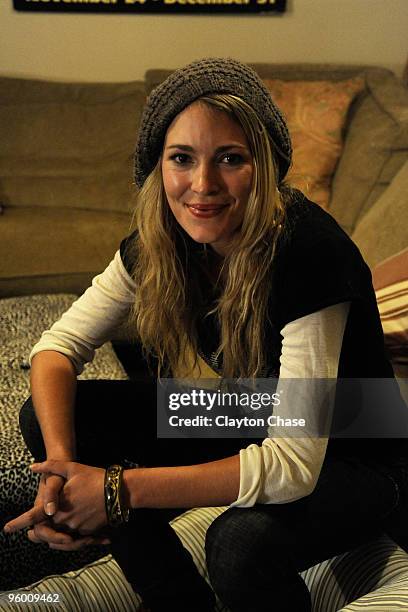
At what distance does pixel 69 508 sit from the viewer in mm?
1089

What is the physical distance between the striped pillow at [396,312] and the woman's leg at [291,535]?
1.19 feet

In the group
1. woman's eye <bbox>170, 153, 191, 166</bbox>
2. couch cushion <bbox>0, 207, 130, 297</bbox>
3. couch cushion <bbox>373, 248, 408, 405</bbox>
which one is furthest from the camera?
couch cushion <bbox>0, 207, 130, 297</bbox>

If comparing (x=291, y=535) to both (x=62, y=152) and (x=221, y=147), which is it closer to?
(x=221, y=147)

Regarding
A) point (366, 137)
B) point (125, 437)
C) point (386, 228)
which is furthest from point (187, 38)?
point (125, 437)

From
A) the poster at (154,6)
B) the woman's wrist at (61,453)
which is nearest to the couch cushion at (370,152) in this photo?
the poster at (154,6)

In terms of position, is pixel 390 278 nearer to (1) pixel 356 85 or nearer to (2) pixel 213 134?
(2) pixel 213 134

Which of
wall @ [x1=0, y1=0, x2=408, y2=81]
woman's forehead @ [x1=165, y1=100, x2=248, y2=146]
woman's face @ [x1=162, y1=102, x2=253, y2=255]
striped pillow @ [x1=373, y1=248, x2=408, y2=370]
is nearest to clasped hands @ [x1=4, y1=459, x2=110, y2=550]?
woman's face @ [x1=162, y1=102, x2=253, y2=255]

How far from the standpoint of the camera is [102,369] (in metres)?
1.82

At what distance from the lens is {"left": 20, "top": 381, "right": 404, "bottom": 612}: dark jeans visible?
40.8 inches

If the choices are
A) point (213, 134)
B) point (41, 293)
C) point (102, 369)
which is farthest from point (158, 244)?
point (41, 293)

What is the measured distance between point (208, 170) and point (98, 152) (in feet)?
6.15

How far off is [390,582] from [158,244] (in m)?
0.67

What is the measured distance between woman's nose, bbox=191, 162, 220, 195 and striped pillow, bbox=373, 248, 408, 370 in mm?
532

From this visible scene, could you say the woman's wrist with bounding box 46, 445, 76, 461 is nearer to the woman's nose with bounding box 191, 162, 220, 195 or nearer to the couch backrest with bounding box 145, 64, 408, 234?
the woman's nose with bounding box 191, 162, 220, 195
